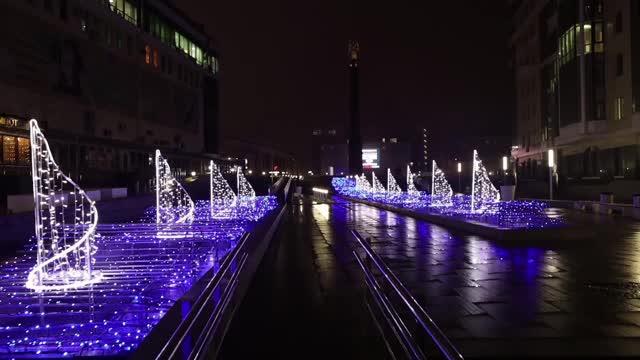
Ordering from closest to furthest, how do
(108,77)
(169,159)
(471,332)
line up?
(471,332) → (108,77) → (169,159)

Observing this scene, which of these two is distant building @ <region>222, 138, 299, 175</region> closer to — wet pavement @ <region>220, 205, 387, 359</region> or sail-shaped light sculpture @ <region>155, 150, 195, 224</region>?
sail-shaped light sculpture @ <region>155, 150, 195, 224</region>

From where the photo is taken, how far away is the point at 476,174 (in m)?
30.0

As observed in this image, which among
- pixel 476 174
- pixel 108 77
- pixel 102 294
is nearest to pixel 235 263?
pixel 102 294

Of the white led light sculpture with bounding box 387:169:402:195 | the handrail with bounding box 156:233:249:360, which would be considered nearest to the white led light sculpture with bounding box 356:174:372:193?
the white led light sculpture with bounding box 387:169:402:195

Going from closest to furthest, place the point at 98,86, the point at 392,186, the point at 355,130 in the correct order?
the point at 98,86, the point at 392,186, the point at 355,130

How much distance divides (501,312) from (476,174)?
21816 millimetres

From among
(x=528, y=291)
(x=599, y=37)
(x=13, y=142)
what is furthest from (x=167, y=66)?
(x=528, y=291)

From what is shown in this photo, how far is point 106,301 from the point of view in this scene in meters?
9.52

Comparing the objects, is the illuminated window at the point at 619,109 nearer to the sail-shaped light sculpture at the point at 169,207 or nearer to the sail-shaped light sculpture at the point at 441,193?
the sail-shaped light sculpture at the point at 441,193

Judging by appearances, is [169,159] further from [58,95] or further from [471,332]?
[471,332]

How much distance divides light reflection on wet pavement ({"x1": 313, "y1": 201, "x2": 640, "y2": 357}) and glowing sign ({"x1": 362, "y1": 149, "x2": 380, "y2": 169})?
111 m

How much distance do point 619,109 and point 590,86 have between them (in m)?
3.64

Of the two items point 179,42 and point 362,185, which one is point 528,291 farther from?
point 179,42

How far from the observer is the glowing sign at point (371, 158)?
13162 cm
